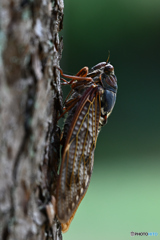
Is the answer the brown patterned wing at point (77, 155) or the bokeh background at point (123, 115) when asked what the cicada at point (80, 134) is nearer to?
the brown patterned wing at point (77, 155)

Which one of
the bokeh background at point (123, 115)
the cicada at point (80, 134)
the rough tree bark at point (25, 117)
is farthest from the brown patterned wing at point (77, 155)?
the bokeh background at point (123, 115)

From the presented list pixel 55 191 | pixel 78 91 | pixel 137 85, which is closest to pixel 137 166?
pixel 137 85

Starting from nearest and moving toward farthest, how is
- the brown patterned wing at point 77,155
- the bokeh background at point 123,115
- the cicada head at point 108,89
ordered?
the brown patterned wing at point 77,155 < the cicada head at point 108,89 < the bokeh background at point 123,115

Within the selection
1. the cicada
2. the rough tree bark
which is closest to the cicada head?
the cicada

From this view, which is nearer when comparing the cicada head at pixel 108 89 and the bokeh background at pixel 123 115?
the cicada head at pixel 108 89

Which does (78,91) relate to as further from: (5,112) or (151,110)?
(151,110)

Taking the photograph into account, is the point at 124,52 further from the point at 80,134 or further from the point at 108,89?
the point at 80,134

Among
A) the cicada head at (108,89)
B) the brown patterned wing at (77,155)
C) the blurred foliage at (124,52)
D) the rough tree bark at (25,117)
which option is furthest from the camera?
the blurred foliage at (124,52)

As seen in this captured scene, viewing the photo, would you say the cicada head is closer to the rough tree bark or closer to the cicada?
the cicada
